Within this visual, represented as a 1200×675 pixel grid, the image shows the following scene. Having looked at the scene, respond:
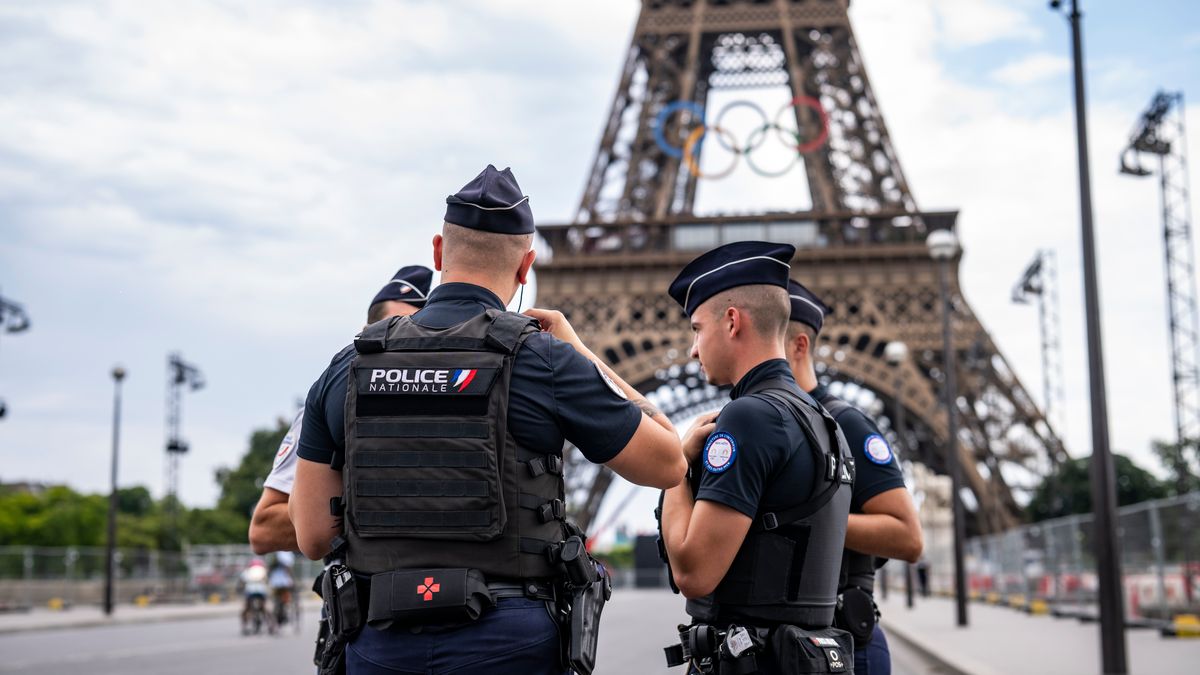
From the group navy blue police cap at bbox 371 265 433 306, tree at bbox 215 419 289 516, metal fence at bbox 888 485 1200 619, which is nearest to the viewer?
navy blue police cap at bbox 371 265 433 306

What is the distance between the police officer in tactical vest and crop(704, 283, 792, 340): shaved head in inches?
0.8

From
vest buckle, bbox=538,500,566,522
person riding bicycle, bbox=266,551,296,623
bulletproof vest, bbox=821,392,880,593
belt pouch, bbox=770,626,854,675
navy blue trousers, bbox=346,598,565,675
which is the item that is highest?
vest buckle, bbox=538,500,566,522

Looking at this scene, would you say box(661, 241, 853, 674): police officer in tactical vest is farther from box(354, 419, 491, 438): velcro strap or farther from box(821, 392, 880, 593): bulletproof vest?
box(821, 392, 880, 593): bulletproof vest

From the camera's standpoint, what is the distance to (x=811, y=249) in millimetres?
40719

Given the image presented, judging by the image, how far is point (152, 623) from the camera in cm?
2539

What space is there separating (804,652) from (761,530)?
339mm

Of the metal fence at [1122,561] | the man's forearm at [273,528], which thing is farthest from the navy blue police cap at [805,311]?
the metal fence at [1122,561]

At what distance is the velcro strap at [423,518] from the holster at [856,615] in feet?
6.09

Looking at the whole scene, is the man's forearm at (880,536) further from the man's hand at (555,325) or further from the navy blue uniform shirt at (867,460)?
the man's hand at (555,325)

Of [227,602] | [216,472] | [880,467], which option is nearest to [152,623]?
[227,602]

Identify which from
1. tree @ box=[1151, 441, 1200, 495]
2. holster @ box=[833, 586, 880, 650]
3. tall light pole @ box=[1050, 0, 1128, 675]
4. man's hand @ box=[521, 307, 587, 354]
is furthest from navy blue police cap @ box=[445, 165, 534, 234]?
tree @ box=[1151, 441, 1200, 495]

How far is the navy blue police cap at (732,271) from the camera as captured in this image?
4.03 m

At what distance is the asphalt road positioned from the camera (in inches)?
534

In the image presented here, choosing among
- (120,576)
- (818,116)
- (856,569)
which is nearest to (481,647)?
(856,569)
